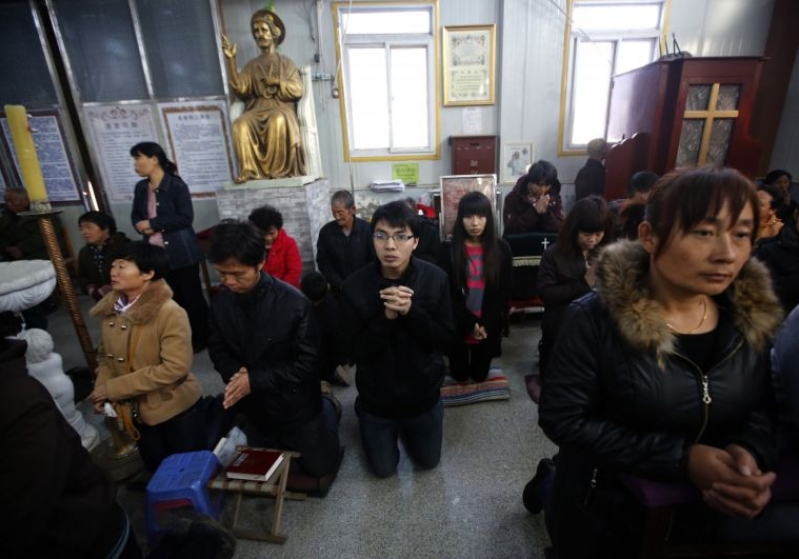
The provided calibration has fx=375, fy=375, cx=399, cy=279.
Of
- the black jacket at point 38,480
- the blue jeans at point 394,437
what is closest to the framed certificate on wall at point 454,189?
the blue jeans at point 394,437

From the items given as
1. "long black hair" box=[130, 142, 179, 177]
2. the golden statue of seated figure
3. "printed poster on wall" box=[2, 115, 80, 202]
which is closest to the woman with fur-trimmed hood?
"long black hair" box=[130, 142, 179, 177]

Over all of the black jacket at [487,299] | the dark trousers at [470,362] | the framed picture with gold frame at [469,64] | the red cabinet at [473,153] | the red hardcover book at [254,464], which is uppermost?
the framed picture with gold frame at [469,64]

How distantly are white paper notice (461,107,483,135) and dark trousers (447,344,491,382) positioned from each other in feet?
12.6

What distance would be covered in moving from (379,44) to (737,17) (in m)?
4.84

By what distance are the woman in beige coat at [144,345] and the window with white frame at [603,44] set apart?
5507 mm

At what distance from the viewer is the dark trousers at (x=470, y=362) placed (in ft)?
9.31

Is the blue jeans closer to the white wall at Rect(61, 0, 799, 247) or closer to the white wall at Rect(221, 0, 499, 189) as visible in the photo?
the white wall at Rect(221, 0, 499, 189)

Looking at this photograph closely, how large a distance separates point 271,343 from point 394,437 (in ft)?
2.88

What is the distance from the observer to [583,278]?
2.32 metres

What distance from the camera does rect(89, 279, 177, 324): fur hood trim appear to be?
6.08 feet

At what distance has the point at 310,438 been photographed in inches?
80.0

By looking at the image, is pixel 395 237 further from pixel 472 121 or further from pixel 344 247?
pixel 472 121

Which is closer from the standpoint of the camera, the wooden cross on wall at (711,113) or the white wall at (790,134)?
the wooden cross on wall at (711,113)

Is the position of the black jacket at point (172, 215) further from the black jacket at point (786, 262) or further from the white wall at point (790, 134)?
the white wall at point (790, 134)
